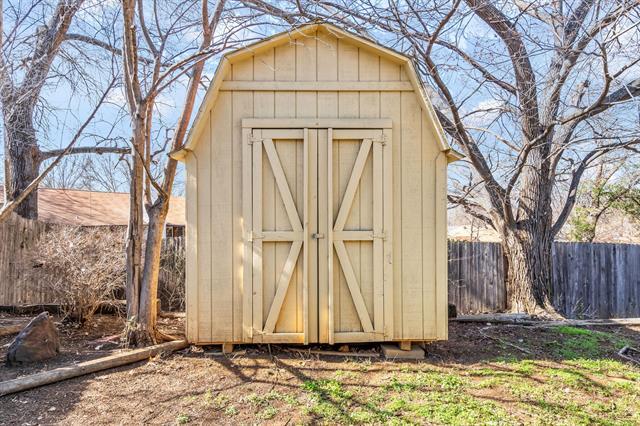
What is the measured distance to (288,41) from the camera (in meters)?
4.21

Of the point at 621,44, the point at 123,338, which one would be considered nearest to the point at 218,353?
the point at 123,338

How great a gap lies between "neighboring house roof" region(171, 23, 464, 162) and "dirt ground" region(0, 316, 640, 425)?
2.18 m

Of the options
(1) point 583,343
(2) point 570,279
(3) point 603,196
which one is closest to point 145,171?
(1) point 583,343

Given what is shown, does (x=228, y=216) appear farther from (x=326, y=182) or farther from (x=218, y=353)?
(x=218, y=353)

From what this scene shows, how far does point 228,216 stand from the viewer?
4129 millimetres

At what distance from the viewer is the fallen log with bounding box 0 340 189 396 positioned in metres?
3.21

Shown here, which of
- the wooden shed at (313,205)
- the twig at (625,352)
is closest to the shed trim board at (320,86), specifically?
the wooden shed at (313,205)

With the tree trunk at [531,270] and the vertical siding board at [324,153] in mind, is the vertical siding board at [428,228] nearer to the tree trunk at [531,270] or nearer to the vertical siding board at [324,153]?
the vertical siding board at [324,153]

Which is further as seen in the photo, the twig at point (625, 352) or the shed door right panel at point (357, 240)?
the twig at point (625, 352)

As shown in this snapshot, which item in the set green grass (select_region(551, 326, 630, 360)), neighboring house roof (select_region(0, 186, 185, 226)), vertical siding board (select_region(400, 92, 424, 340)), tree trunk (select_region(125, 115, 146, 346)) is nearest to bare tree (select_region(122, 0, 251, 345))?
tree trunk (select_region(125, 115, 146, 346))

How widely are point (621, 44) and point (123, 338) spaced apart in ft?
22.2

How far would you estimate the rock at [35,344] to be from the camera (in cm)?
369

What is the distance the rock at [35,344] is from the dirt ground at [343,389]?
0.40 ft

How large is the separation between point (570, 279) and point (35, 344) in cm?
865
